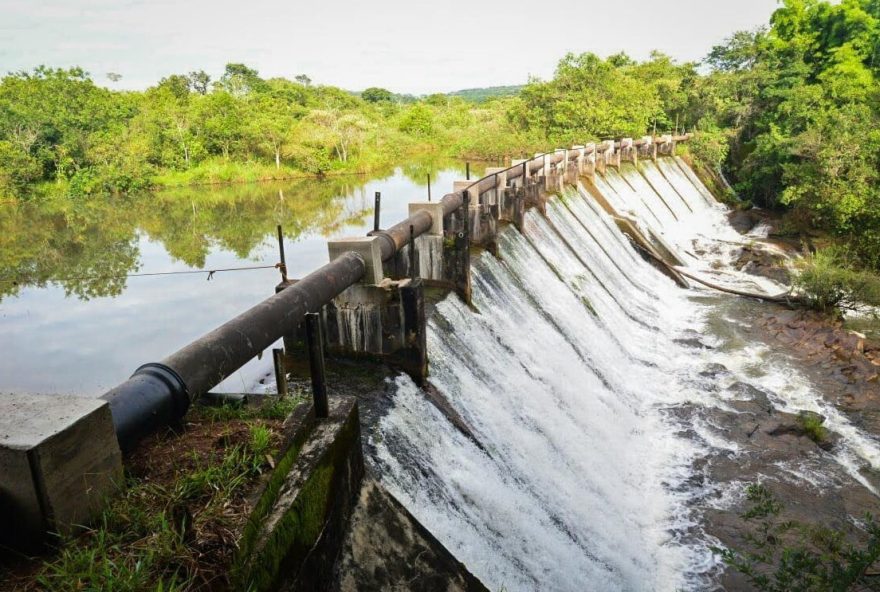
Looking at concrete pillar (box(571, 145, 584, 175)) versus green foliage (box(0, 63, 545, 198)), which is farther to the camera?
green foliage (box(0, 63, 545, 198))

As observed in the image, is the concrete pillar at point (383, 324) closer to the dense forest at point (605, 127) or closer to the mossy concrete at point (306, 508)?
the mossy concrete at point (306, 508)

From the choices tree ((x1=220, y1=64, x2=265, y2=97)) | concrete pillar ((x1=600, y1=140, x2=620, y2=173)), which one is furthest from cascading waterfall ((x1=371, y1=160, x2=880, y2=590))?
tree ((x1=220, y1=64, x2=265, y2=97))

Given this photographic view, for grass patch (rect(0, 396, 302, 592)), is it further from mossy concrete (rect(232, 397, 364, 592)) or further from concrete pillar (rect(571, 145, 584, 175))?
concrete pillar (rect(571, 145, 584, 175))

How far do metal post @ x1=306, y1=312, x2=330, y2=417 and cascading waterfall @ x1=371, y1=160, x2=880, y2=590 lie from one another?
60.2 inches

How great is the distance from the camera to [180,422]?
461 centimetres

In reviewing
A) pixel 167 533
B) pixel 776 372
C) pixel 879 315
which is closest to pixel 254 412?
pixel 167 533

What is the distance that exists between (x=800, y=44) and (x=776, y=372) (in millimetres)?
26762

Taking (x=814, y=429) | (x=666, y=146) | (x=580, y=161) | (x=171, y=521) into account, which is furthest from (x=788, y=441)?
(x=666, y=146)

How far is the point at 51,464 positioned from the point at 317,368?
1846mm

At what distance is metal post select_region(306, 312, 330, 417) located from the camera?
445 cm

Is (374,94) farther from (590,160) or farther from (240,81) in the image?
(590,160)

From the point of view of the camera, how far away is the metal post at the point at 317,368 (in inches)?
175

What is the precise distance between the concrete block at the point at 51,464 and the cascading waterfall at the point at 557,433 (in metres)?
2.90

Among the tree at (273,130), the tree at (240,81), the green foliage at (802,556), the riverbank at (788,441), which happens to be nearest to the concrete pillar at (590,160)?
the riverbank at (788,441)
